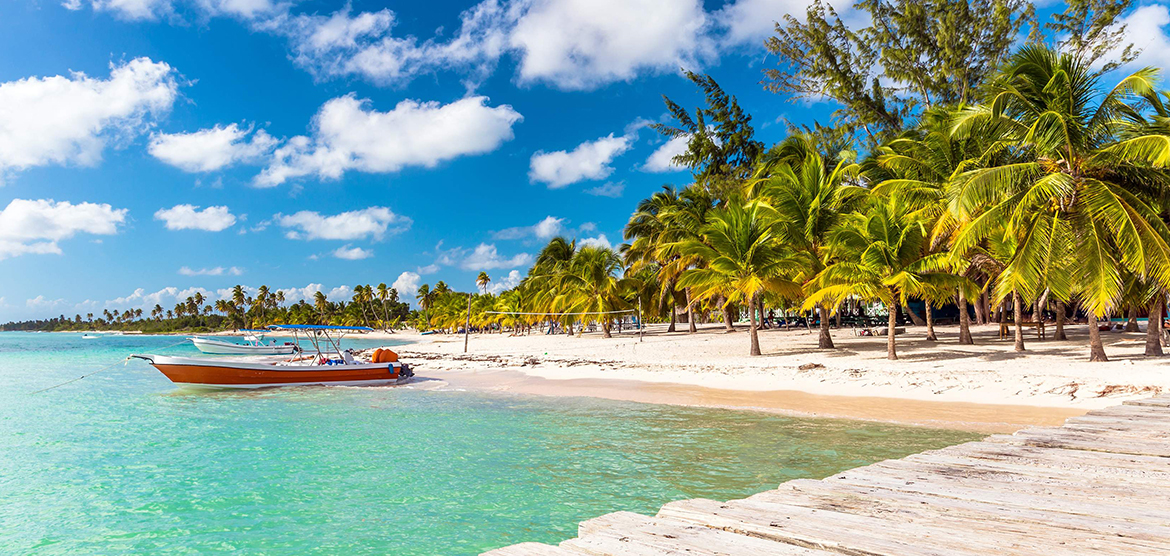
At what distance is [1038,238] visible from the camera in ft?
42.9

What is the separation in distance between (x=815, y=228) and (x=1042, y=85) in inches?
309

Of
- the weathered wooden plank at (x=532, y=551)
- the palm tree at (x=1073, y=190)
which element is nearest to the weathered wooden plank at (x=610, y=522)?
the weathered wooden plank at (x=532, y=551)

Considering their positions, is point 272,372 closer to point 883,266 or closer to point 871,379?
point 871,379

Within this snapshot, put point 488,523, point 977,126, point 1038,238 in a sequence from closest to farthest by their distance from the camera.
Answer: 1. point 488,523
2. point 1038,238
3. point 977,126

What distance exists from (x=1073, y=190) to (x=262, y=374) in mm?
21955

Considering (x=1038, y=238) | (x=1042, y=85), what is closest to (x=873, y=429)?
(x=1038, y=238)

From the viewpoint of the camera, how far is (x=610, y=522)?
2768 mm

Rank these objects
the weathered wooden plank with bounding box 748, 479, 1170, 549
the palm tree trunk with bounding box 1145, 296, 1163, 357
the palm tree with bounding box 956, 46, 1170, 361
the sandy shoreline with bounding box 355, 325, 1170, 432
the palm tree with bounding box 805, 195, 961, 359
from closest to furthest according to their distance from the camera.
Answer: the weathered wooden plank with bounding box 748, 479, 1170, 549
the sandy shoreline with bounding box 355, 325, 1170, 432
the palm tree with bounding box 956, 46, 1170, 361
the palm tree trunk with bounding box 1145, 296, 1163, 357
the palm tree with bounding box 805, 195, 961, 359

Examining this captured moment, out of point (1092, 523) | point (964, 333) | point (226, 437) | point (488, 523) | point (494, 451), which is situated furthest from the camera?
point (964, 333)

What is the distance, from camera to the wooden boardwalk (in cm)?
239

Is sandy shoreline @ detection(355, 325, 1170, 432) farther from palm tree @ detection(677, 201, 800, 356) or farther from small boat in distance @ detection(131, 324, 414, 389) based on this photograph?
small boat in distance @ detection(131, 324, 414, 389)

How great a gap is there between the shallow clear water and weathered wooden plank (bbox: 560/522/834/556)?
3.70 meters

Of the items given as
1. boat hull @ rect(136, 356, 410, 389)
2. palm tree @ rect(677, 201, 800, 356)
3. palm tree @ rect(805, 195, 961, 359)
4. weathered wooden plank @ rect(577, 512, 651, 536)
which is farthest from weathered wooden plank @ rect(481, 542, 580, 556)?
boat hull @ rect(136, 356, 410, 389)

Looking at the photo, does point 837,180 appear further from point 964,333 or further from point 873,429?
point 873,429
